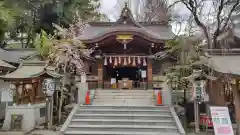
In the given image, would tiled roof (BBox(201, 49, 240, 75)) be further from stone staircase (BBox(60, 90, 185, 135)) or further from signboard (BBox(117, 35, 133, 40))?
signboard (BBox(117, 35, 133, 40))

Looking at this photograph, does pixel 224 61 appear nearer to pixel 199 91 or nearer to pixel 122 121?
pixel 199 91

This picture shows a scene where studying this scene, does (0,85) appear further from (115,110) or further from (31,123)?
(115,110)

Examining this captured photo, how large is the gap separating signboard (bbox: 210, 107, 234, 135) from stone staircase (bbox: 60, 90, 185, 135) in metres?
1.34

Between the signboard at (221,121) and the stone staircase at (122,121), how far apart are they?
134 centimetres

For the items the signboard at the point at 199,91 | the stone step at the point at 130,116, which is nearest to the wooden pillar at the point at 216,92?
the signboard at the point at 199,91

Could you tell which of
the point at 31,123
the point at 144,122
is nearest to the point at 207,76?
the point at 144,122

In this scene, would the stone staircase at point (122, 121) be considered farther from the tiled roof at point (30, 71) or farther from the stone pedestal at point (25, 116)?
the tiled roof at point (30, 71)

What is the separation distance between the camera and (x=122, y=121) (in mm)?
9844

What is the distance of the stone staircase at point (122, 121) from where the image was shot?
364 inches

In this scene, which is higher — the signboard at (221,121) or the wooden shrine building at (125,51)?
the wooden shrine building at (125,51)

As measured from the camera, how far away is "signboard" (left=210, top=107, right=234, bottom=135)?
28.4ft

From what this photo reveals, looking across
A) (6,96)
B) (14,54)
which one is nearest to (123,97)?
(6,96)

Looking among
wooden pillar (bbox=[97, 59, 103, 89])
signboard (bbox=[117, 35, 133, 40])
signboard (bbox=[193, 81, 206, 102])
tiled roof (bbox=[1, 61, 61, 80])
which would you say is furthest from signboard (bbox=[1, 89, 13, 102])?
signboard (bbox=[193, 81, 206, 102])

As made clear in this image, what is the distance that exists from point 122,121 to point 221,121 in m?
4.07
